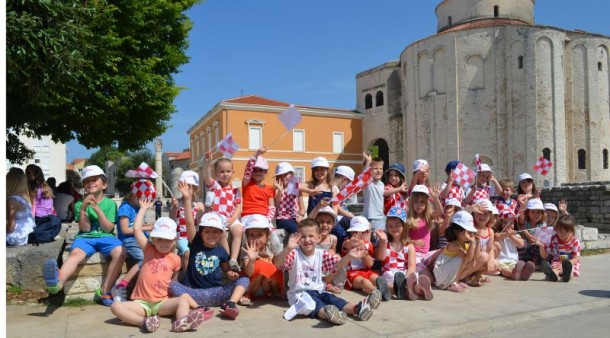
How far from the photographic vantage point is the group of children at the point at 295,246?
507cm

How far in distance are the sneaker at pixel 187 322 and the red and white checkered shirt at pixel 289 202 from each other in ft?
8.84

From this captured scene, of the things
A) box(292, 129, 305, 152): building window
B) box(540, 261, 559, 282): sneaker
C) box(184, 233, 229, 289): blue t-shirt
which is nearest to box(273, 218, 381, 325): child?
box(184, 233, 229, 289): blue t-shirt

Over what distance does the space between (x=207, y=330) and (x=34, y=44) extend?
3.73 metres

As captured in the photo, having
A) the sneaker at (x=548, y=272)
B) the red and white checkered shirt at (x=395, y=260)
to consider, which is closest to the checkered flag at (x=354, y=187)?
the red and white checkered shirt at (x=395, y=260)

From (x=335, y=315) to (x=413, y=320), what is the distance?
86 cm

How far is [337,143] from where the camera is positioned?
47.7 metres

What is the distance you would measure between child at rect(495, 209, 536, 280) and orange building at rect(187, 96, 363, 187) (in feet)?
102

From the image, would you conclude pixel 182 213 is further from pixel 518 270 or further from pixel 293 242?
pixel 518 270

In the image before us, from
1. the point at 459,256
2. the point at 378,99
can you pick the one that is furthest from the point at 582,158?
the point at 459,256

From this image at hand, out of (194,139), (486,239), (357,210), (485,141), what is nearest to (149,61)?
(357,210)

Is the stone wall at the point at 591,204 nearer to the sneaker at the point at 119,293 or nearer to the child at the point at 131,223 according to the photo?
the child at the point at 131,223

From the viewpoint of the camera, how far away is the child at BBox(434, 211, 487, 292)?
600 centimetres

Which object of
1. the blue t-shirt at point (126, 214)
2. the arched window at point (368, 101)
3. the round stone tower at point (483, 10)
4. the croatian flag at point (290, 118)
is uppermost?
the round stone tower at point (483, 10)

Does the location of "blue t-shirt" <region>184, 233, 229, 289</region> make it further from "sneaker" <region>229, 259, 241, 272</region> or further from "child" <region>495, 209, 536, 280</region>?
"child" <region>495, 209, 536, 280</region>
